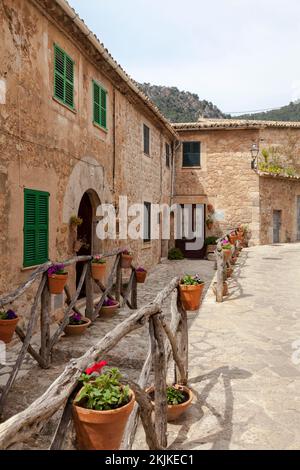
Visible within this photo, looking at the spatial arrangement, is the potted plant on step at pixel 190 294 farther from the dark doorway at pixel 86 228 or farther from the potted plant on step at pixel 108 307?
the dark doorway at pixel 86 228

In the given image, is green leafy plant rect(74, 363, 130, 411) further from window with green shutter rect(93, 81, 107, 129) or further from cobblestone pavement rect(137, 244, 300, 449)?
window with green shutter rect(93, 81, 107, 129)

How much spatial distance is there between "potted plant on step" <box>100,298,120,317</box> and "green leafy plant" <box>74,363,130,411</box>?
209 inches

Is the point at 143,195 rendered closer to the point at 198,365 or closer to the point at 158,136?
the point at 158,136

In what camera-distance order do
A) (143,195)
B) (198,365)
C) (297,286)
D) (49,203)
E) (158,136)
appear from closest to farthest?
(198,365)
(49,203)
(297,286)
(143,195)
(158,136)

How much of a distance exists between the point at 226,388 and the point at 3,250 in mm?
3640

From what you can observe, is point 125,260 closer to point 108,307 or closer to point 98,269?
point 108,307

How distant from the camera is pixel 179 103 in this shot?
5947 centimetres

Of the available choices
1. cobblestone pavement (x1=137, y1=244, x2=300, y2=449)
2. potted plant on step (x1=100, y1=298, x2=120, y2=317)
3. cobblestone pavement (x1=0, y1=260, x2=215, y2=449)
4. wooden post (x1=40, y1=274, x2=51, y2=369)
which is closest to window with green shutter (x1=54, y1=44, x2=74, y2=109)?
wooden post (x1=40, y1=274, x2=51, y2=369)

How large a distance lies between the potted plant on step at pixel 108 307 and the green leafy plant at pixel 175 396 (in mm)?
3638

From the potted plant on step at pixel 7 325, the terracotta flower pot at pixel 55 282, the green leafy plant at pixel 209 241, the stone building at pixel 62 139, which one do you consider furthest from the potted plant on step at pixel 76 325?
the green leafy plant at pixel 209 241

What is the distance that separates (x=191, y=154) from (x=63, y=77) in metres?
13.2

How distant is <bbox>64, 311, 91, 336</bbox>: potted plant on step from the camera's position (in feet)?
21.0

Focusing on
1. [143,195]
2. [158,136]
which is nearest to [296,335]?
[143,195]
